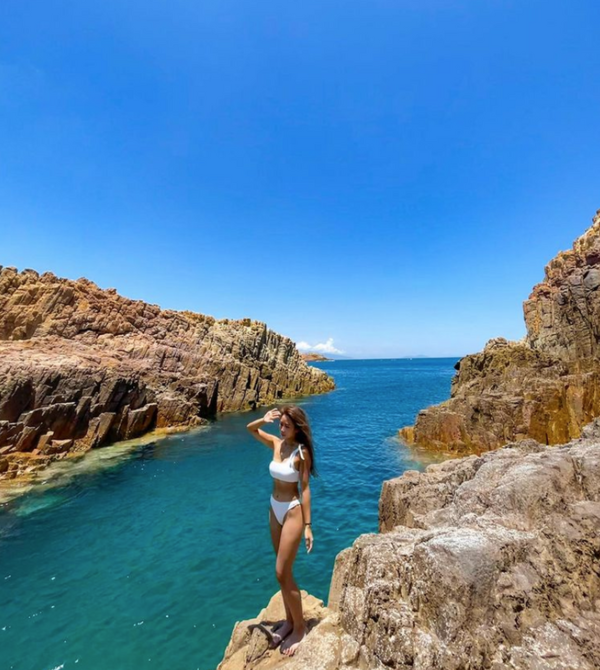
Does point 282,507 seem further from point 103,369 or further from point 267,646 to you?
point 103,369

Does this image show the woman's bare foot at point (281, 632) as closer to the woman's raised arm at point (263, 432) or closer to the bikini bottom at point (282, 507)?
the bikini bottom at point (282, 507)

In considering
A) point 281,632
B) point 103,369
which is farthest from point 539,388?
point 103,369

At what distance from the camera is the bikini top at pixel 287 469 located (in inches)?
228

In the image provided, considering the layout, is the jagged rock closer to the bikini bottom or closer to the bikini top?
the bikini bottom

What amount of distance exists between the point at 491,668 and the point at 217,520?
15.8 metres

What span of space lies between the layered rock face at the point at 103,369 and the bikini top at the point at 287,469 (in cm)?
2694

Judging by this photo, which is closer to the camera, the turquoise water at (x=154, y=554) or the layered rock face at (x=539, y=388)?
the turquoise water at (x=154, y=554)

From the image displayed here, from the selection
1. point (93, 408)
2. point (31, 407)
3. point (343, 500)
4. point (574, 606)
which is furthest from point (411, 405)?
point (574, 606)

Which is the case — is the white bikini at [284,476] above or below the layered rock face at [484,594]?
above

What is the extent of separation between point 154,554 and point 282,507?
1223 cm

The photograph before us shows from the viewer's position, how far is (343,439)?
35000mm

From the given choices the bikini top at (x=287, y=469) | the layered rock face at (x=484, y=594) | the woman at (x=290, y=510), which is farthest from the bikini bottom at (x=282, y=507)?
the layered rock face at (x=484, y=594)

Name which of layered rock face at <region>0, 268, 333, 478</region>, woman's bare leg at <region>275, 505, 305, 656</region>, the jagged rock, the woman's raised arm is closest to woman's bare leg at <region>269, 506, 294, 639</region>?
woman's bare leg at <region>275, 505, 305, 656</region>

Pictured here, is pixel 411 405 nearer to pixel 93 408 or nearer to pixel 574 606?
pixel 93 408
